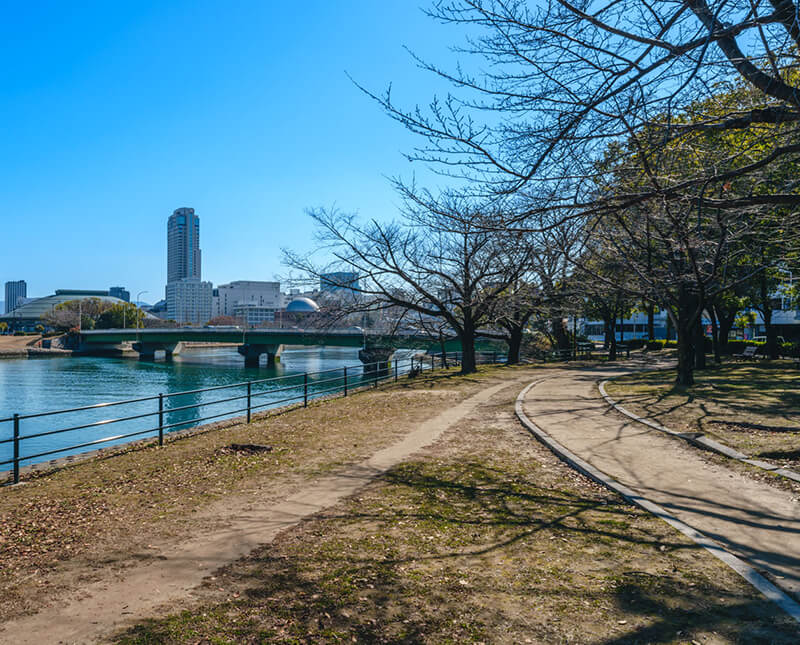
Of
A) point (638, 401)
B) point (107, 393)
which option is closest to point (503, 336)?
point (638, 401)

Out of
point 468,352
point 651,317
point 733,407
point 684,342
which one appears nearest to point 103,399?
point 468,352

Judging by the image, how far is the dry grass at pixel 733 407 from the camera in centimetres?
908

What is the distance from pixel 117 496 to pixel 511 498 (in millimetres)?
5262

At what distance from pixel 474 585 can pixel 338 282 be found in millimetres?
21062

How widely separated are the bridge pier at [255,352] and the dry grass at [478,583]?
2654 inches

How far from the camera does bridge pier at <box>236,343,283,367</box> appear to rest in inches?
2810

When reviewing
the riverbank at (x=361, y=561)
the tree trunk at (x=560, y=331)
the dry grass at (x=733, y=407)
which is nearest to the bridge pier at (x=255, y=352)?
the tree trunk at (x=560, y=331)

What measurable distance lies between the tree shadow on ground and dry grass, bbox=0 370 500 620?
146cm

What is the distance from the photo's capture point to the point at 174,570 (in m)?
4.86

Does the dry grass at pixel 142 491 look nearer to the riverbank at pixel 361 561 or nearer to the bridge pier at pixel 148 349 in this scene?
the riverbank at pixel 361 561

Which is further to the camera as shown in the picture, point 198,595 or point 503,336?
point 503,336

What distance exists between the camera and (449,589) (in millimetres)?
4355

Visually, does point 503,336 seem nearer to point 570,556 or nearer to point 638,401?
point 638,401

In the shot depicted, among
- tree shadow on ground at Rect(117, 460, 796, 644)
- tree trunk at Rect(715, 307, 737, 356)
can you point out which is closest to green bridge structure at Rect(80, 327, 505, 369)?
tree trunk at Rect(715, 307, 737, 356)
